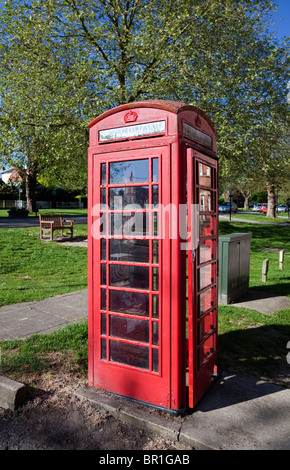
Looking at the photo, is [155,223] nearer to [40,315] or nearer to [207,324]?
[207,324]

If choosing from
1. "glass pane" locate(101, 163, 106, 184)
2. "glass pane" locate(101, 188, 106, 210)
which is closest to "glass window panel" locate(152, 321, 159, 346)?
"glass pane" locate(101, 188, 106, 210)

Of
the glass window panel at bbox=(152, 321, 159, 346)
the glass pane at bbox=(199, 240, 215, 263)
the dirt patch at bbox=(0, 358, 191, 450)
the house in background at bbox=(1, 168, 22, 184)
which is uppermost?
the house in background at bbox=(1, 168, 22, 184)

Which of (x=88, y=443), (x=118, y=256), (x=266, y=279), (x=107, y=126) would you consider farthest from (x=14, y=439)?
(x=266, y=279)

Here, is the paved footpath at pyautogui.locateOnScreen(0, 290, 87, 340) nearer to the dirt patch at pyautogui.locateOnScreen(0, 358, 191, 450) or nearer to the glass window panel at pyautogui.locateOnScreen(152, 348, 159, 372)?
the dirt patch at pyautogui.locateOnScreen(0, 358, 191, 450)

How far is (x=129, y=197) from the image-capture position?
322cm

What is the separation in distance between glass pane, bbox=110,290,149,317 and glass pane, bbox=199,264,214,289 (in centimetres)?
58

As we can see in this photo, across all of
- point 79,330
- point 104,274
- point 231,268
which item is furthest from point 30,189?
point 104,274

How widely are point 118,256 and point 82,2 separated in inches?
512

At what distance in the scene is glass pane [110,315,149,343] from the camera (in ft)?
10.6

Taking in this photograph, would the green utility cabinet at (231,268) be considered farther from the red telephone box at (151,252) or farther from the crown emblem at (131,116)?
the crown emblem at (131,116)

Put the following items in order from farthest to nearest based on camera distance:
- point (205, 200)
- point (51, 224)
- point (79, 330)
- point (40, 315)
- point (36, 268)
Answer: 1. point (51, 224)
2. point (36, 268)
3. point (40, 315)
4. point (79, 330)
5. point (205, 200)

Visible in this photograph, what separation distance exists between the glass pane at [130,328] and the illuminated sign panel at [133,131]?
1735 mm

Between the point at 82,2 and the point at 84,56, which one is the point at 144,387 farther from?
the point at 82,2

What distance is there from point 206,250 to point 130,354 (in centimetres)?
127
